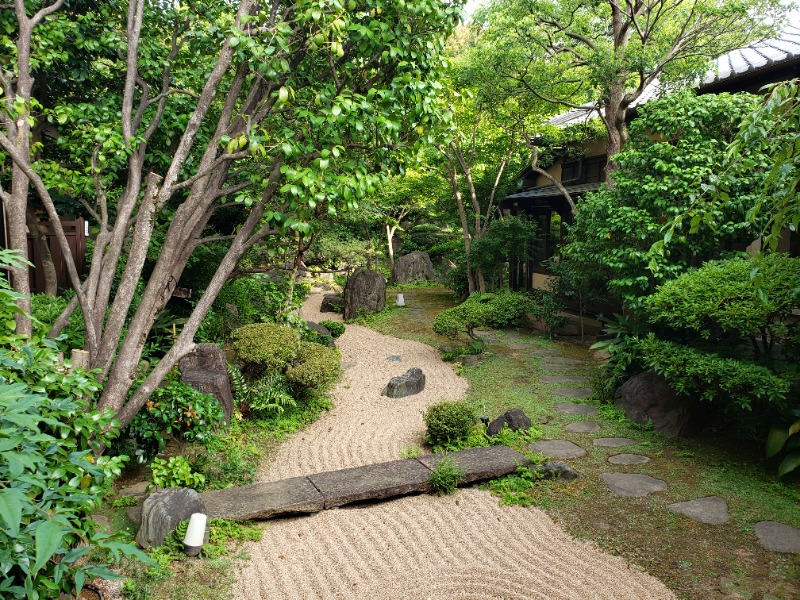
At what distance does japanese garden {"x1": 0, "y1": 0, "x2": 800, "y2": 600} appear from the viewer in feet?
13.7

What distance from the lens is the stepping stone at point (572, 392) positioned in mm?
8820

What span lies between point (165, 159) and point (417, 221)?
1912 centimetres

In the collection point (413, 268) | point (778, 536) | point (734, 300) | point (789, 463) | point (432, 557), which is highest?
→ point (734, 300)

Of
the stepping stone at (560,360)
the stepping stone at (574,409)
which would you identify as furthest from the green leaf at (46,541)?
the stepping stone at (560,360)

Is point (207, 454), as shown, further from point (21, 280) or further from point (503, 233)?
point (503, 233)

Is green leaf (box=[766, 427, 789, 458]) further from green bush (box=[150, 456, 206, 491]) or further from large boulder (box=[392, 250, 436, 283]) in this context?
large boulder (box=[392, 250, 436, 283])

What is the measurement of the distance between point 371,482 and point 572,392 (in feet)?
14.6

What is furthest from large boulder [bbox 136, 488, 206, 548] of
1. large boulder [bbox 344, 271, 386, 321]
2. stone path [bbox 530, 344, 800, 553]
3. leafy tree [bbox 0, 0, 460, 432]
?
large boulder [bbox 344, 271, 386, 321]

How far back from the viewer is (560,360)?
35.9ft

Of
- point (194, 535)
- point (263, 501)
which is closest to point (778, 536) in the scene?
point (263, 501)

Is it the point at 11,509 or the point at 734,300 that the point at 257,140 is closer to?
the point at 11,509

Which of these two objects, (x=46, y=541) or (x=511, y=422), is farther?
→ (x=511, y=422)

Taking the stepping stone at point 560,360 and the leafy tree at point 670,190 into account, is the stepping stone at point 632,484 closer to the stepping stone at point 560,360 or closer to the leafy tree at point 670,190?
the leafy tree at point 670,190

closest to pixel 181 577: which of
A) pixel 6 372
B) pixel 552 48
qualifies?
pixel 6 372
